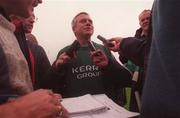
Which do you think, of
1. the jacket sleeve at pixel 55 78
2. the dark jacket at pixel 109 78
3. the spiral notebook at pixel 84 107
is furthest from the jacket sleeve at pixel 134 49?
the jacket sleeve at pixel 55 78

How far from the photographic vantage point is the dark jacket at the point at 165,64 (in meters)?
0.45

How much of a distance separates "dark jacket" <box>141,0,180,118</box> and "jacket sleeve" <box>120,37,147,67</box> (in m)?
0.57

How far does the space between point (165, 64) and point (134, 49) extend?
0.60m

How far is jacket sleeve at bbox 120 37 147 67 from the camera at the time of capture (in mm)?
1050

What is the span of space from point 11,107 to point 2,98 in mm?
39

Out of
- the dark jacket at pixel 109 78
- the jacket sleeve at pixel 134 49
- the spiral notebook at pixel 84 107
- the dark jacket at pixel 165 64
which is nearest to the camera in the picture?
the dark jacket at pixel 165 64

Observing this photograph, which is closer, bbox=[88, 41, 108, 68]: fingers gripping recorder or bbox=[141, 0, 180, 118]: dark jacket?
bbox=[141, 0, 180, 118]: dark jacket

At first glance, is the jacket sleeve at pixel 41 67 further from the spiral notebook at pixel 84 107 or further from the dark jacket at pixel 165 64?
the dark jacket at pixel 165 64

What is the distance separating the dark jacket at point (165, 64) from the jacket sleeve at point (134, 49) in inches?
22.3

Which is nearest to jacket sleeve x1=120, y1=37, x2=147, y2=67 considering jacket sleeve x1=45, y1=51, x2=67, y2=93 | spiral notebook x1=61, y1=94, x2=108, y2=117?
spiral notebook x1=61, y1=94, x2=108, y2=117

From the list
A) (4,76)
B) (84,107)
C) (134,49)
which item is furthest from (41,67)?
(4,76)

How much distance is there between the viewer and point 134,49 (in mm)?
1058

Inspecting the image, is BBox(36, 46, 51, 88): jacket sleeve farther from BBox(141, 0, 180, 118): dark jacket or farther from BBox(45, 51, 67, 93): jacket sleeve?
BBox(141, 0, 180, 118): dark jacket

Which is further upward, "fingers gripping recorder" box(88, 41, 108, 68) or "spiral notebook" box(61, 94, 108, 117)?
"fingers gripping recorder" box(88, 41, 108, 68)
